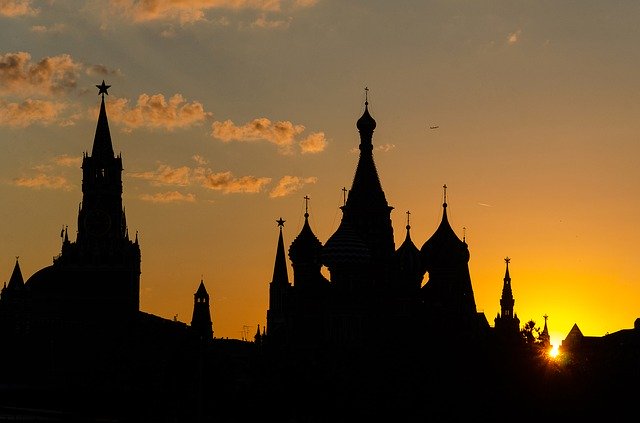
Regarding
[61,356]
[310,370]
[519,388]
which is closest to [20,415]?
[310,370]

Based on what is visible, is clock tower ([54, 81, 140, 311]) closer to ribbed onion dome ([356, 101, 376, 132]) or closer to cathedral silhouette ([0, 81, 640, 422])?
cathedral silhouette ([0, 81, 640, 422])

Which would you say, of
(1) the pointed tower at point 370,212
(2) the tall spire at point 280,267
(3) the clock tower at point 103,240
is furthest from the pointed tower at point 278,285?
(1) the pointed tower at point 370,212

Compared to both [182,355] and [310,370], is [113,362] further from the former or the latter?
[310,370]

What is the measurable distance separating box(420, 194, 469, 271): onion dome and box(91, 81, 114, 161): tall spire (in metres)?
64.9

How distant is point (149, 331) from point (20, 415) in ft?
238

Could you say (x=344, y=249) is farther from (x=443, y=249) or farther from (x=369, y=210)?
(x=443, y=249)

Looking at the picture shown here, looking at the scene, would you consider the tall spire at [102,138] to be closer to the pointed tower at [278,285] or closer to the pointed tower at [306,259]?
the pointed tower at [278,285]

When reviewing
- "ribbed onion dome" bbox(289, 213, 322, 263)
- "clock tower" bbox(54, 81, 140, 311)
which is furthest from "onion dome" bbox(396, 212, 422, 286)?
"clock tower" bbox(54, 81, 140, 311)

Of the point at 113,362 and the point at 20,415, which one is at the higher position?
the point at 113,362

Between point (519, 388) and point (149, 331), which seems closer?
point (519, 388)

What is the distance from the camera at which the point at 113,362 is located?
501 ft

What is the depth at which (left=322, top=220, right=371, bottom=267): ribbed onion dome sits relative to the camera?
123 meters

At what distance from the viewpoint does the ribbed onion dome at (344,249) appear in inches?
4843

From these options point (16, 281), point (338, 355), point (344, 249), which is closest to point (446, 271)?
point (344, 249)
